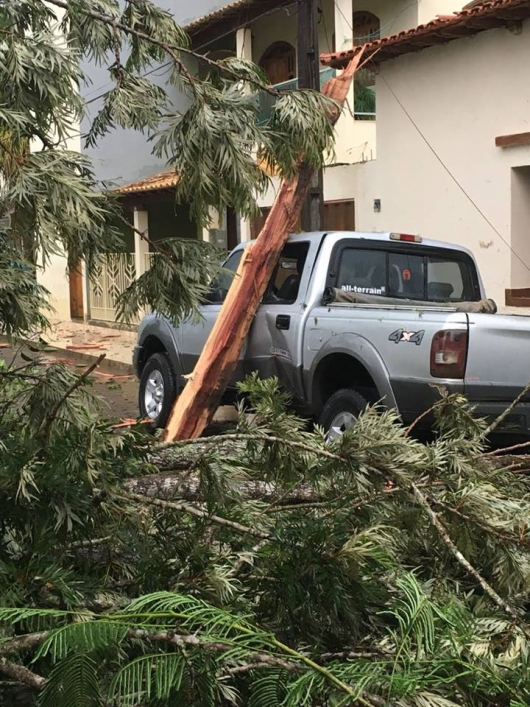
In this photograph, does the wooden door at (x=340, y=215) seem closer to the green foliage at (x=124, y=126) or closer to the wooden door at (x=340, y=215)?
the wooden door at (x=340, y=215)

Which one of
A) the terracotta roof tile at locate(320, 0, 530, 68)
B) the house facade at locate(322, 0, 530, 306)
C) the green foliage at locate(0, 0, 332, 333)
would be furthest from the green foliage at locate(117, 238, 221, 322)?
the house facade at locate(322, 0, 530, 306)

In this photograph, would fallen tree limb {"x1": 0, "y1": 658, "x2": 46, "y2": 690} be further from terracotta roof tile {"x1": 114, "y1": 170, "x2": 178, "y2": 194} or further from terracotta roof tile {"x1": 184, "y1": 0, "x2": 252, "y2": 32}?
terracotta roof tile {"x1": 184, "y1": 0, "x2": 252, "y2": 32}

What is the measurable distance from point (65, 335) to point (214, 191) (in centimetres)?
1757

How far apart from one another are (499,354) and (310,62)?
6170mm

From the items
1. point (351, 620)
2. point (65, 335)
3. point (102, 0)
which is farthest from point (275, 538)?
point (65, 335)

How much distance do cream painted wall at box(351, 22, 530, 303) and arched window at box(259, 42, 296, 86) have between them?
17.6 ft

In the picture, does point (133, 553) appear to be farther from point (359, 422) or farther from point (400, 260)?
point (400, 260)

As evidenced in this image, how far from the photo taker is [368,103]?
54.2ft

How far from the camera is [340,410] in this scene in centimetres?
691

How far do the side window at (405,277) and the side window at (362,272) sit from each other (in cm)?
7

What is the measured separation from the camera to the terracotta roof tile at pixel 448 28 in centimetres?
1091

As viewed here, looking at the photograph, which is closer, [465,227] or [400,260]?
[400,260]

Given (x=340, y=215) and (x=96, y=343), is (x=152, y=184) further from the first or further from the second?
(x=340, y=215)

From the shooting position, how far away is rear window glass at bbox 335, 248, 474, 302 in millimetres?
Answer: 7781
